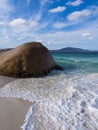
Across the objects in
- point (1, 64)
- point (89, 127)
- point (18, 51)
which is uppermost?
point (18, 51)

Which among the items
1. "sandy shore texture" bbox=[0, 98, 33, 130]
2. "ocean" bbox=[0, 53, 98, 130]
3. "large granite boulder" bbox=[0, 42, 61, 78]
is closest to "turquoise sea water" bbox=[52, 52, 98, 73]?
"large granite boulder" bbox=[0, 42, 61, 78]

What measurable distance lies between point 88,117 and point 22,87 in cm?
328

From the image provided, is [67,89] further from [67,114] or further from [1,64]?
[1,64]

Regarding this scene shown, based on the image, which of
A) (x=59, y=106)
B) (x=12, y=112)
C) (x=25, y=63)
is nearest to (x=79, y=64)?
(x=25, y=63)

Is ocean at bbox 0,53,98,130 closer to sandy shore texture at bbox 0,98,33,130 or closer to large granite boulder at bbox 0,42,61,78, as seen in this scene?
sandy shore texture at bbox 0,98,33,130

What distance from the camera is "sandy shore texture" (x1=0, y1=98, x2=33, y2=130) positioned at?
364cm

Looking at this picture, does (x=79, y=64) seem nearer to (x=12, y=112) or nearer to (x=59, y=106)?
(x=59, y=106)

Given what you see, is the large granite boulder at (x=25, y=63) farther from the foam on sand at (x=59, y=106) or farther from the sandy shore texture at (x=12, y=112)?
the sandy shore texture at (x=12, y=112)

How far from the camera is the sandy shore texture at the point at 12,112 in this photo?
3.64 m

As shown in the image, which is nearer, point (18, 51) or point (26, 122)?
point (26, 122)

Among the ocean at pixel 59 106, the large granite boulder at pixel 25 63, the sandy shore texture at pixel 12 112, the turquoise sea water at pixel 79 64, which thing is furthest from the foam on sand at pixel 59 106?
the turquoise sea water at pixel 79 64

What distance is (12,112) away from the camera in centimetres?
431

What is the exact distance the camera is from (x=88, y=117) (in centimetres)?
389

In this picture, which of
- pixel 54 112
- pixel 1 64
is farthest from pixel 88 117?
pixel 1 64
